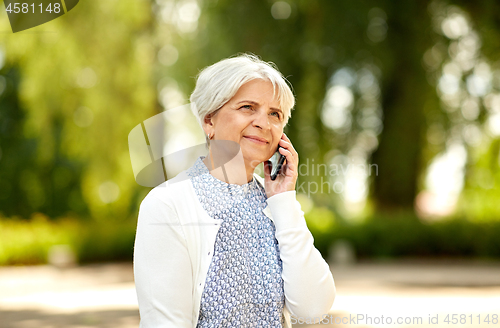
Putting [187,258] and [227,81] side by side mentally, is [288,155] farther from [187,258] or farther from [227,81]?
[187,258]

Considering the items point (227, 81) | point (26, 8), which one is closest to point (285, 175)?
point (227, 81)

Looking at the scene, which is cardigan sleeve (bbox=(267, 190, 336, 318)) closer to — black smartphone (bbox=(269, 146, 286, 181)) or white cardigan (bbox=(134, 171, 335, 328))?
white cardigan (bbox=(134, 171, 335, 328))

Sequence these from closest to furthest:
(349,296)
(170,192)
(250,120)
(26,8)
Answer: (170,192), (250,120), (349,296), (26,8)

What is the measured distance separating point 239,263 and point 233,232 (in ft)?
0.36

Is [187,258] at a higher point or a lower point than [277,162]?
lower

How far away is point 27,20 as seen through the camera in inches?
368

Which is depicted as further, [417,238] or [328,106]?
[417,238]

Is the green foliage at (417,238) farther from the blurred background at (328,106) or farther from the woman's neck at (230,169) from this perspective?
the woman's neck at (230,169)

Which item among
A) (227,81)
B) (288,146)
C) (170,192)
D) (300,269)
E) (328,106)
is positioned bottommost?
(300,269)

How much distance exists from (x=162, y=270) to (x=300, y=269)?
0.48 meters

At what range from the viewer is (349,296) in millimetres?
8055

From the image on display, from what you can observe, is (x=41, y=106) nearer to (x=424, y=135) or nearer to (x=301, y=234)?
(x=424, y=135)

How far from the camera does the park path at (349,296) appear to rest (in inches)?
250

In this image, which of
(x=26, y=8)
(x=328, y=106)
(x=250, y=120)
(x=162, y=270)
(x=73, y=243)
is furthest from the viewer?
(x=73, y=243)
